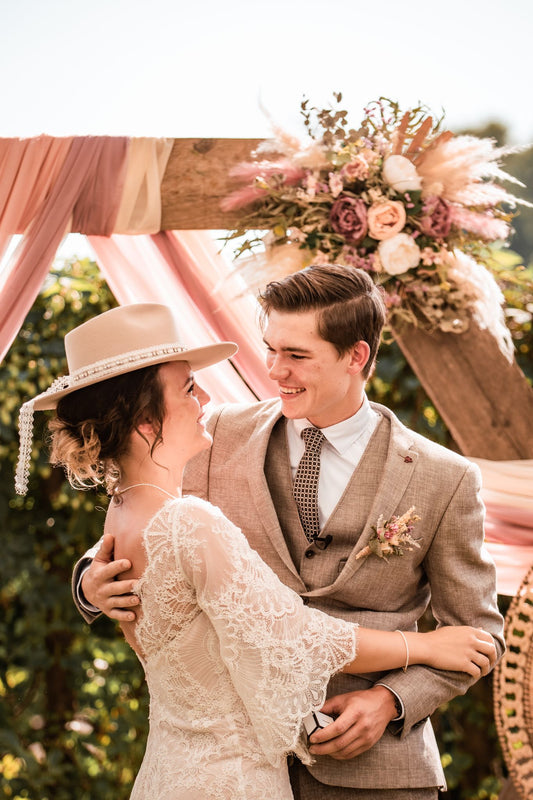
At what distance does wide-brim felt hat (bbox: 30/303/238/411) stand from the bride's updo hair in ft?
0.09

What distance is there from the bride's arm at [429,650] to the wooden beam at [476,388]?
958 mm

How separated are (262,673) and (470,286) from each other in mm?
1547

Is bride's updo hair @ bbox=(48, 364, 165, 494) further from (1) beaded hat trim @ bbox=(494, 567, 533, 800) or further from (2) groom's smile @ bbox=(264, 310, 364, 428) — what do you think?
(1) beaded hat trim @ bbox=(494, 567, 533, 800)

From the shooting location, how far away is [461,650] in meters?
2.03

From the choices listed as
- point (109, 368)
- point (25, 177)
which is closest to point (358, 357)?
point (109, 368)

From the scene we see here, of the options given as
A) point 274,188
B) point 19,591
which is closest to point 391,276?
point 274,188

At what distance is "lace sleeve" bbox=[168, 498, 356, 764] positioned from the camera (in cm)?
170

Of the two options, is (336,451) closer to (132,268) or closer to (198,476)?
(198,476)

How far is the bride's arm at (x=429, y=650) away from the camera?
1.88 metres

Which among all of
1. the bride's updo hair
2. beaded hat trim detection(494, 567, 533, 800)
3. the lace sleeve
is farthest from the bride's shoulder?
beaded hat trim detection(494, 567, 533, 800)

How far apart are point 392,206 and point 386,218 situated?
Answer: 0.04m

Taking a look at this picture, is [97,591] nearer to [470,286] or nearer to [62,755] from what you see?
[470,286]

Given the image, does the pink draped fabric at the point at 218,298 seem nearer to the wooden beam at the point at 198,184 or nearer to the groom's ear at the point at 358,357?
the wooden beam at the point at 198,184

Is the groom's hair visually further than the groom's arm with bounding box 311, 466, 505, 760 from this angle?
Yes
